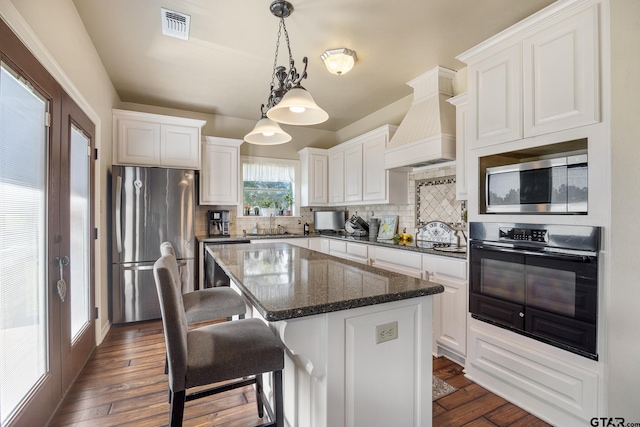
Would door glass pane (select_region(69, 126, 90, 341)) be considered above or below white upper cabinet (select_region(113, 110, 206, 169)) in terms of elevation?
below

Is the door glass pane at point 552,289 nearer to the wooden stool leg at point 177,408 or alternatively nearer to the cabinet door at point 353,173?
the wooden stool leg at point 177,408

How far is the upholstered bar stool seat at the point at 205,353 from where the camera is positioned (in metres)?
1.12

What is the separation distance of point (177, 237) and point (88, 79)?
1721mm

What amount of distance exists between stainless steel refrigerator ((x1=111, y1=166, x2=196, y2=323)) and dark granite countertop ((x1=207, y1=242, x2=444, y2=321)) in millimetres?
1794

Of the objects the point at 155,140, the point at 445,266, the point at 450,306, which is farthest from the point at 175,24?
the point at 450,306

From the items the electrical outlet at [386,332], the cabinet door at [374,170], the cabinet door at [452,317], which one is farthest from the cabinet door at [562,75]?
the cabinet door at [374,170]

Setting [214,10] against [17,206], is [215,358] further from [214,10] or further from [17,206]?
[214,10]

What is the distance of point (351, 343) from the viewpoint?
1181 mm

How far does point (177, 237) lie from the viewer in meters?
3.47

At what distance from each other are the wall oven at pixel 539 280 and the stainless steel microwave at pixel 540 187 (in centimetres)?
12

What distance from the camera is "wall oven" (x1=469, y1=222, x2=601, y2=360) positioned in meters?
1.62

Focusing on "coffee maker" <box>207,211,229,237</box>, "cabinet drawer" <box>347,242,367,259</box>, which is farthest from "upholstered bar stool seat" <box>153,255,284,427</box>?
"coffee maker" <box>207,211,229,237</box>

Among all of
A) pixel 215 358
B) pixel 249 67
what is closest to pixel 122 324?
pixel 215 358

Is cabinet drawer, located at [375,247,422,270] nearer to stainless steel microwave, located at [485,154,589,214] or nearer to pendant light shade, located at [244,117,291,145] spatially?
stainless steel microwave, located at [485,154,589,214]
